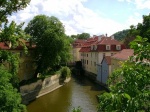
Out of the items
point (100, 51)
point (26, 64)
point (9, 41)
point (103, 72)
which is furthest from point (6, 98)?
point (100, 51)

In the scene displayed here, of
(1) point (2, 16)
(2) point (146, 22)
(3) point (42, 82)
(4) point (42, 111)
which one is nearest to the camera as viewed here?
(1) point (2, 16)

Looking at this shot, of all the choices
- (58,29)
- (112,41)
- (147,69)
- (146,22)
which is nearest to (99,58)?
(112,41)

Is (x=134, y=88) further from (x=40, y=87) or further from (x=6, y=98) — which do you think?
(x=40, y=87)

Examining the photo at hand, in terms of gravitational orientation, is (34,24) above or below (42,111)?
above

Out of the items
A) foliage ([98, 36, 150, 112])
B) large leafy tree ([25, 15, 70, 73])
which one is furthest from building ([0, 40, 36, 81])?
foliage ([98, 36, 150, 112])

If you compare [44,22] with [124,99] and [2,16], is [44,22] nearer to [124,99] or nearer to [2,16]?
[2,16]

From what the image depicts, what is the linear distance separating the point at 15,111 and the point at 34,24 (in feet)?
71.2

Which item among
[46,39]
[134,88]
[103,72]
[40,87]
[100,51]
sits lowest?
[40,87]

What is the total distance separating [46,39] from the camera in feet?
106

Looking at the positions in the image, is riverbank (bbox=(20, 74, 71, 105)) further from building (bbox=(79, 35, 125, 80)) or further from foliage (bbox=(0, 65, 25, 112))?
foliage (bbox=(0, 65, 25, 112))

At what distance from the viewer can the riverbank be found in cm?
2836

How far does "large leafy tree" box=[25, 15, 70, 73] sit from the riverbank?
7.13 ft

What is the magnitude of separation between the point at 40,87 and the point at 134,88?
29019 millimetres

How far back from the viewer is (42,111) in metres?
24.4
